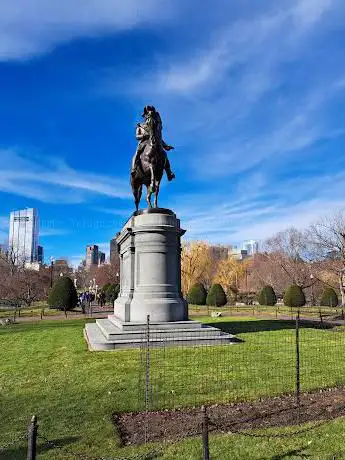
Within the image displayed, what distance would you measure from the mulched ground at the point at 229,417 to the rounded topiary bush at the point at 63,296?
28.4 m

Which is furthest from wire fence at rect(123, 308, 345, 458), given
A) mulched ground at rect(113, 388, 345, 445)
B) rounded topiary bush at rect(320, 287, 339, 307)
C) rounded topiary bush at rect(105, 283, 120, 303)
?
rounded topiary bush at rect(105, 283, 120, 303)

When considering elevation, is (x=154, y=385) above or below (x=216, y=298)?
below

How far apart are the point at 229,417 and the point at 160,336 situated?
6405mm

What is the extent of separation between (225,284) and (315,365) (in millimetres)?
47653

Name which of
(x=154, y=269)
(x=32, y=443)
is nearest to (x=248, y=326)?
(x=154, y=269)

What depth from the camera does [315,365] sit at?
1038cm

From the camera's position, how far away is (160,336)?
42.4 feet

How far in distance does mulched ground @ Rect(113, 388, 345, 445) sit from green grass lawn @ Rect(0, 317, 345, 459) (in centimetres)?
28

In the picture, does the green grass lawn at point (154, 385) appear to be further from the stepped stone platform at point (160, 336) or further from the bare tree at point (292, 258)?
the bare tree at point (292, 258)

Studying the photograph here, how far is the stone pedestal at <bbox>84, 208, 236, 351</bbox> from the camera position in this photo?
1334cm

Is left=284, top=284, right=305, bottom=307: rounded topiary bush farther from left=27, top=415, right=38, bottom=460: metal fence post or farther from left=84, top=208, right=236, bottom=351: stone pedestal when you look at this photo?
left=27, top=415, right=38, bottom=460: metal fence post

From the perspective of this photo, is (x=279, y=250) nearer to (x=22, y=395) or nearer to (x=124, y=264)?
(x=124, y=264)

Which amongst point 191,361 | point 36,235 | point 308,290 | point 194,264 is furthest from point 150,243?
point 36,235

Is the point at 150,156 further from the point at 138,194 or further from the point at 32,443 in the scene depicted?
the point at 32,443
